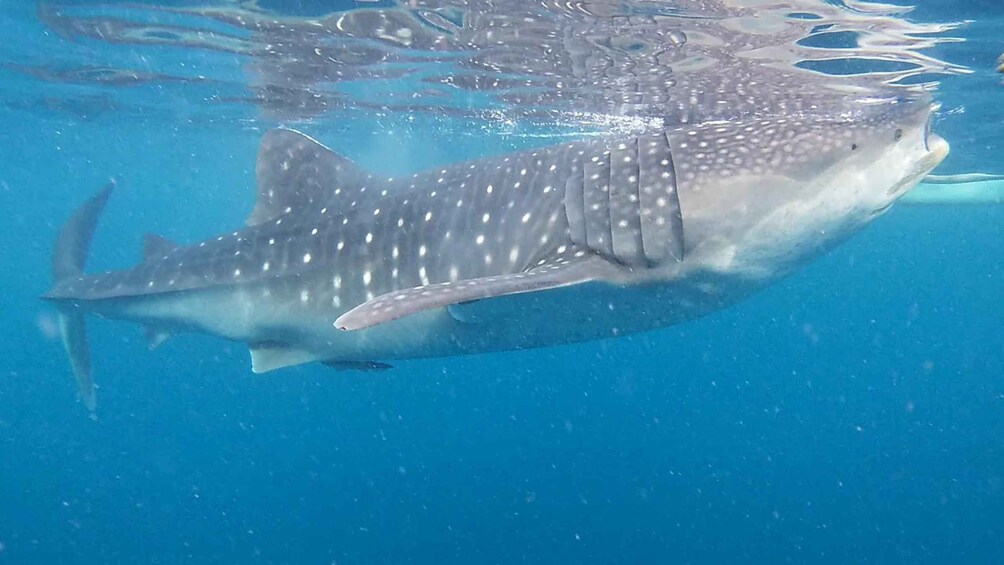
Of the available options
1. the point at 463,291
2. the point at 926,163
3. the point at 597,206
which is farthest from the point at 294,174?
the point at 926,163

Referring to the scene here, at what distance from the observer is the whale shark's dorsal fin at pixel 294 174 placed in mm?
7125

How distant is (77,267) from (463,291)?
719 centimetres

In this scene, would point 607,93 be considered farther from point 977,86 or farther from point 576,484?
point 576,484

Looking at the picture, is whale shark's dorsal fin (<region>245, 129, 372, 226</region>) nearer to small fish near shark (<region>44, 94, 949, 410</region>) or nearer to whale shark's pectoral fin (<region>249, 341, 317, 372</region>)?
small fish near shark (<region>44, 94, 949, 410</region>)

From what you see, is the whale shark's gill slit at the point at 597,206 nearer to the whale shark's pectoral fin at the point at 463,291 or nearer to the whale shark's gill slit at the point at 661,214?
the whale shark's pectoral fin at the point at 463,291

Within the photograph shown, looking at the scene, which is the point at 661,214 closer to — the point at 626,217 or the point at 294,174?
the point at 626,217

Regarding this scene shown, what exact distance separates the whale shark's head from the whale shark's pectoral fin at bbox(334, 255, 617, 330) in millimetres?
775

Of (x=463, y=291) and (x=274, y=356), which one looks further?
(x=274, y=356)

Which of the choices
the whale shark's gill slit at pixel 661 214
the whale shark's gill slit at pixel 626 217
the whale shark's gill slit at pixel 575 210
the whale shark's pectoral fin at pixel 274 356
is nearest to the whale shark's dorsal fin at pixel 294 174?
the whale shark's pectoral fin at pixel 274 356

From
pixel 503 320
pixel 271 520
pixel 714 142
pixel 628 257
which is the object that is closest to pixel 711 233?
pixel 628 257

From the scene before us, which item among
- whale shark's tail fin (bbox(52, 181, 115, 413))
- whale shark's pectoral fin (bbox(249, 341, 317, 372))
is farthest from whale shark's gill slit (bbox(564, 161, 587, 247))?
whale shark's tail fin (bbox(52, 181, 115, 413))

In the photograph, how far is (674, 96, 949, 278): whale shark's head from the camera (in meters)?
4.41

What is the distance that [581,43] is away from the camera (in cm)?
1011

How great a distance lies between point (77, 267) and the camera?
898cm
